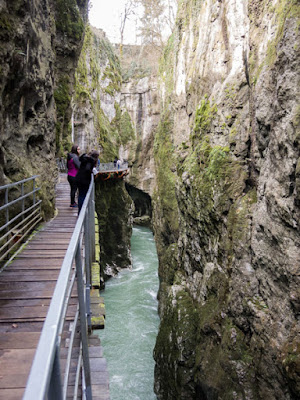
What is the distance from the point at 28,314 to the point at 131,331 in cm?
1139

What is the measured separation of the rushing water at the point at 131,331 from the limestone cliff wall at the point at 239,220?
1334 mm

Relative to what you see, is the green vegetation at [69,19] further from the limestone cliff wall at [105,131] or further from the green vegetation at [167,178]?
the limestone cliff wall at [105,131]

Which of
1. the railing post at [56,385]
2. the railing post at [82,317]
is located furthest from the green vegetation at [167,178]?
the railing post at [56,385]

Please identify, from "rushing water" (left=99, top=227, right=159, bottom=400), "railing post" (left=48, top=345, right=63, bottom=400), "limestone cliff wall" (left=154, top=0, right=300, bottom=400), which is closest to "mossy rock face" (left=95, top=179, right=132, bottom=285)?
"rushing water" (left=99, top=227, right=159, bottom=400)

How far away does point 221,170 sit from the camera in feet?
28.0

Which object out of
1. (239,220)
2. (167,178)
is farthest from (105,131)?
(239,220)

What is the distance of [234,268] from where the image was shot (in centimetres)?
734

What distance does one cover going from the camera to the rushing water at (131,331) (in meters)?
Result: 10.7

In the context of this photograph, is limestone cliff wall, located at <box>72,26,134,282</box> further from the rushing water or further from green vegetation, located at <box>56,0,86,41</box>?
green vegetation, located at <box>56,0,86,41</box>

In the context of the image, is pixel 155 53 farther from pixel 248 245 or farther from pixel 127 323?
pixel 248 245

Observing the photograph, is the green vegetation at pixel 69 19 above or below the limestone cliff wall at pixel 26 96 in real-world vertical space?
above

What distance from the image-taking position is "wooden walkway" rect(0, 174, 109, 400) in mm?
2439

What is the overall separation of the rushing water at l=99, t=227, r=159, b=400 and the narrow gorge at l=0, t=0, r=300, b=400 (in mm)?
1328

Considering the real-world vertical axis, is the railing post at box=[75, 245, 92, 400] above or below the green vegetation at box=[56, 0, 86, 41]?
below
